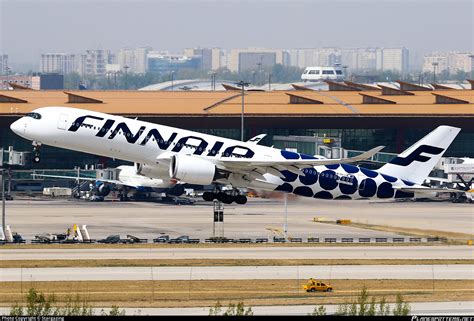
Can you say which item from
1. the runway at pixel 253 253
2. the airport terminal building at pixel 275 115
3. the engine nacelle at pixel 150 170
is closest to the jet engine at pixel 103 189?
the airport terminal building at pixel 275 115

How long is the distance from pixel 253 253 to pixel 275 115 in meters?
74.3

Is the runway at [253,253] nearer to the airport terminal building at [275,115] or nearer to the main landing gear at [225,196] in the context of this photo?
the main landing gear at [225,196]

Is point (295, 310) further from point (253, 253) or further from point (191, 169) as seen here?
point (191, 169)

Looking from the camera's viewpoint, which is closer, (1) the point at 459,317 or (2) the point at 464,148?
(1) the point at 459,317

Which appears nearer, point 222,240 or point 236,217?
point 222,240

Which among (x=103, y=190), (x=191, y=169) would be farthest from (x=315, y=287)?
(x=103, y=190)

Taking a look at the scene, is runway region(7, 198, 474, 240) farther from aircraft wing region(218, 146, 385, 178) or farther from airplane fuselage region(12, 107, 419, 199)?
aircraft wing region(218, 146, 385, 178)

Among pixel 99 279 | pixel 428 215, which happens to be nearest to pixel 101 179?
pixel 428 215

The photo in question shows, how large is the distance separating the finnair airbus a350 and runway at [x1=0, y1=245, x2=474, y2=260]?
13.6ft

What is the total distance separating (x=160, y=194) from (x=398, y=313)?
267 feet

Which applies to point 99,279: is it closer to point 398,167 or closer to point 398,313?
point 398,313

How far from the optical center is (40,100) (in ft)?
525

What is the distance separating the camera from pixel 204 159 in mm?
82938

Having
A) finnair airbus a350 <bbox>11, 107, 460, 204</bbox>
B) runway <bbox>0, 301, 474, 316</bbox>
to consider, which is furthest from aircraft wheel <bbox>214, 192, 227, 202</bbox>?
runway <bbox>0, 301, 474, 316</bbox>
